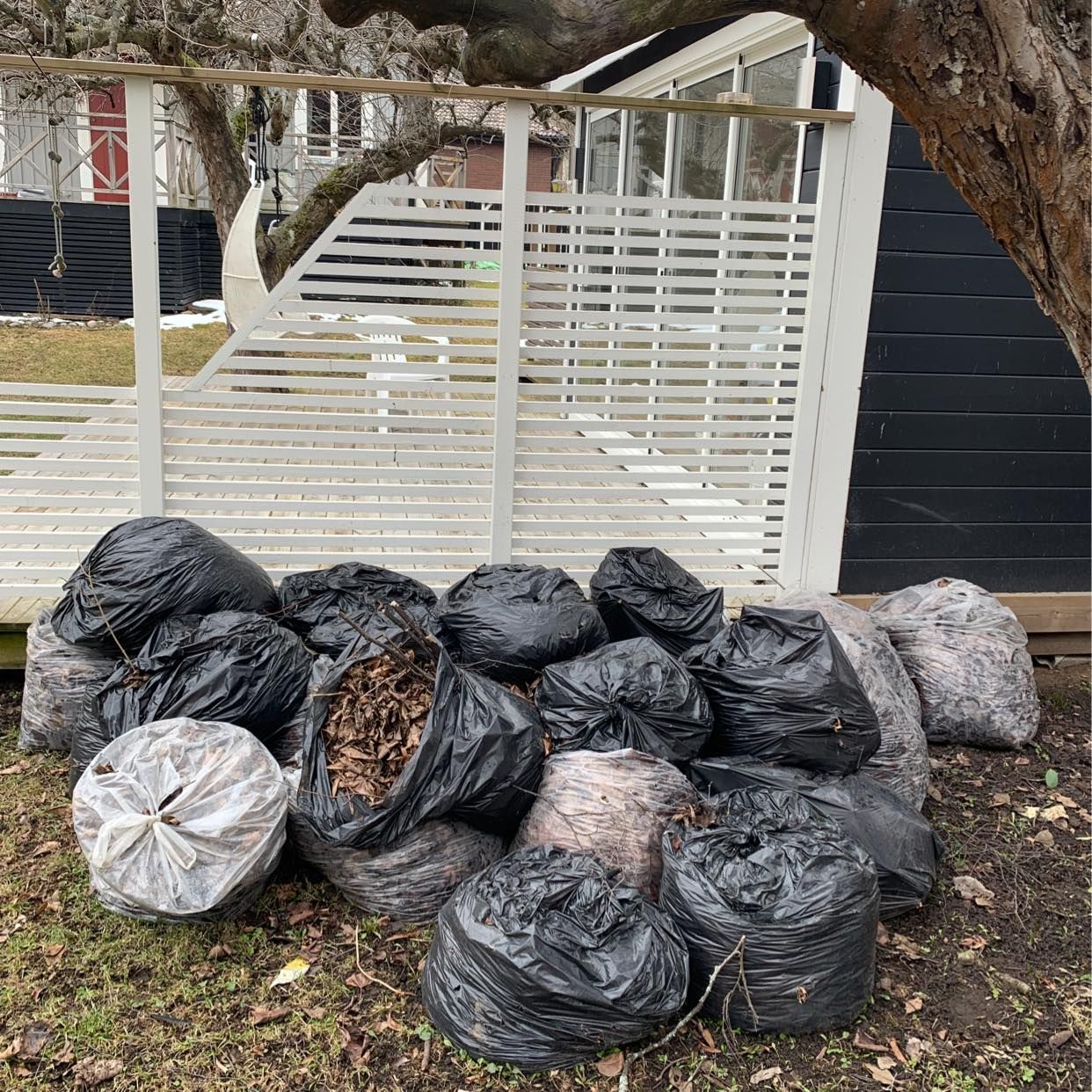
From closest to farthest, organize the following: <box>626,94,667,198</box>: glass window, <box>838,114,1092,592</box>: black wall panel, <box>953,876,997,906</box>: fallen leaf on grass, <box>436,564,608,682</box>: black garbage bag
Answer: <box>953,876,997,906</box>: fallen leaf on grass, <box>436,564,608,682</box>: black garbage bag, <box>838,114,1092,592</box>: black wall panel, <box>626,94,667,198</box>: glass window

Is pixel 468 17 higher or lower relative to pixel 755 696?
higher

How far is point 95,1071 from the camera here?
2.29m

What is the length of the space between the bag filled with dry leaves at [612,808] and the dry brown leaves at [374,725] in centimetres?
43

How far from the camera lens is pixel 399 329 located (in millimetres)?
4293

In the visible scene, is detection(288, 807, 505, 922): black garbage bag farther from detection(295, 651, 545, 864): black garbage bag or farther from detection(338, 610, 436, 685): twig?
detection(338, 610, 436, 685): twig

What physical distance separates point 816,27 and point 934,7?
0.24 metres

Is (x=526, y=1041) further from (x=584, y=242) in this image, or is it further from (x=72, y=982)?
(x=584, y=242)

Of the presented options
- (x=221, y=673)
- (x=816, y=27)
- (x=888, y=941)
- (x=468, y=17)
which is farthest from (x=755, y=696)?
(x=468, y=17)

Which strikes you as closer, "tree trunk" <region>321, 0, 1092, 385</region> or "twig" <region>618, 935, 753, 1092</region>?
"tree trunk" <region>321, 0, 1092, 385</region>

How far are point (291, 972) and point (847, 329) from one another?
3.31m

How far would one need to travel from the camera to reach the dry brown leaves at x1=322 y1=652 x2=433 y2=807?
269 centimetres

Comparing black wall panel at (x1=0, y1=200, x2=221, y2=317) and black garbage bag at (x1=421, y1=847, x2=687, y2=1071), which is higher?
black wall panel at (x1=0, y1=200, x2=221, y2=317)

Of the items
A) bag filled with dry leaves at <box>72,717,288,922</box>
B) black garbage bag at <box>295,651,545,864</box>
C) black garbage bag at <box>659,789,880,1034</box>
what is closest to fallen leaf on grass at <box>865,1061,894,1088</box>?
black garbage bag at <box>659,789,880,1034</box>

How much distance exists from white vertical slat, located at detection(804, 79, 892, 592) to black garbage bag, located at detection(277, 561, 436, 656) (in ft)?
6.01
